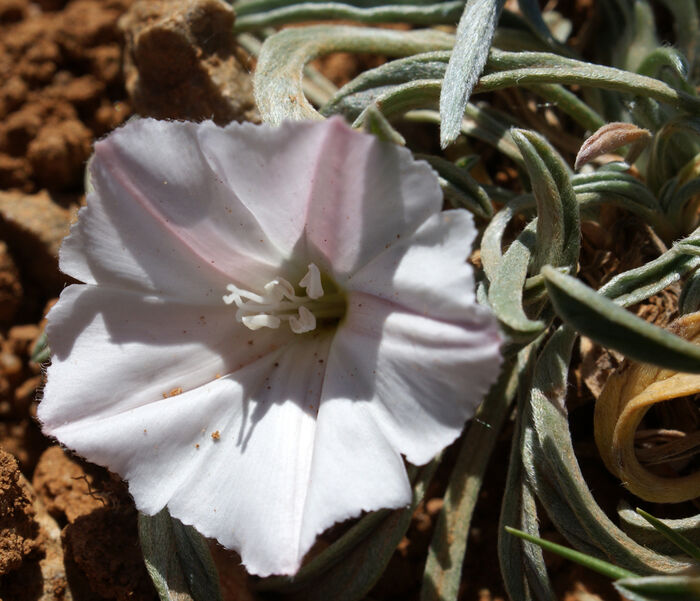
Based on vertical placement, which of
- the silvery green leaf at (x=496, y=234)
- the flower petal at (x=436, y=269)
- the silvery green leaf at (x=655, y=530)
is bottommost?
the silvery green leaf at (x=655, y=530)

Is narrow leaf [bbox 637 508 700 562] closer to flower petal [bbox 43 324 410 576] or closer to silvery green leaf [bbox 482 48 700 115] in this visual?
flower petal [bbox 43 324 410 576]

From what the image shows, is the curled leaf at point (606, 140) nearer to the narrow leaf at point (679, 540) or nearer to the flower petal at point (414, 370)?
the flower petal at point (414, 370)

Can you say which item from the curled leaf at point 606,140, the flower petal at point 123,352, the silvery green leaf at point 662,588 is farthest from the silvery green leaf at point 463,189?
the silvery green leaf at point 662,588

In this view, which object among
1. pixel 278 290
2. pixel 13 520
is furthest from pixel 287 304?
pixel 13 520

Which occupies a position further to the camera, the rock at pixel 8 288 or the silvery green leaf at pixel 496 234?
the rock at pixel 8 288

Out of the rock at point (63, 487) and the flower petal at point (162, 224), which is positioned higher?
the flower petal at point (162, 224)

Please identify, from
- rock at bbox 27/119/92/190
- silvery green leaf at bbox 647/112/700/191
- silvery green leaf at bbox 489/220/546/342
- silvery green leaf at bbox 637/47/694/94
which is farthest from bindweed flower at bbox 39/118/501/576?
rock at bbox 27/119/92/190
